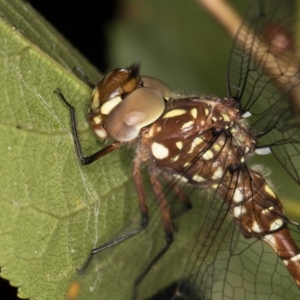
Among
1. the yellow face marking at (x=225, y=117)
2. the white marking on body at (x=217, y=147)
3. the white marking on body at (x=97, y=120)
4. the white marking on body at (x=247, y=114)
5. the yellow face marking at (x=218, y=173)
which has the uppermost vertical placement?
the white marking on body at (x=247, y=114)

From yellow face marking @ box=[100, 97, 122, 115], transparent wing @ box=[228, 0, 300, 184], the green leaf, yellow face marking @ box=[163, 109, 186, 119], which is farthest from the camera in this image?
transparent wing @ box=[228, 0, 300, 184]

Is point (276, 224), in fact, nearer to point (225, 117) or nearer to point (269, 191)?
point (269, 191)

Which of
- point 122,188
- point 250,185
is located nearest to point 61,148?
point 122,188

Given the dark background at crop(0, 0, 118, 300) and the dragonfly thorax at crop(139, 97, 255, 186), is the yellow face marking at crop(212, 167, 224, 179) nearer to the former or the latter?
the dragonfly thorax at crop(139, 97, 255, 186)

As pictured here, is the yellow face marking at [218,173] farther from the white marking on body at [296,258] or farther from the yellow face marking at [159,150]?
the white marking on body at [296,258]

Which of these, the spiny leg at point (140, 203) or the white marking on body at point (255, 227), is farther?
the white marking on body at point (255, 227)

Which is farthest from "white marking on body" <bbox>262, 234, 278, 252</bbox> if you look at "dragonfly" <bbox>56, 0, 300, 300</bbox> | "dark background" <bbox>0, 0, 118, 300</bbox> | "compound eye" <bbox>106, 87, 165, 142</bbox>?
"dark background" <bbox>0, 0, 118, 300</bbox>

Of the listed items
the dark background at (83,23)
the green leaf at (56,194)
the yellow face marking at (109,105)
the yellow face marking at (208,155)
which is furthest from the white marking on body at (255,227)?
the dark background at (83,23)

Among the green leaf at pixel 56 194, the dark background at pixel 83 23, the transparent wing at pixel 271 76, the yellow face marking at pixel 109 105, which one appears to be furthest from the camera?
the dark background at pixel 83 23
